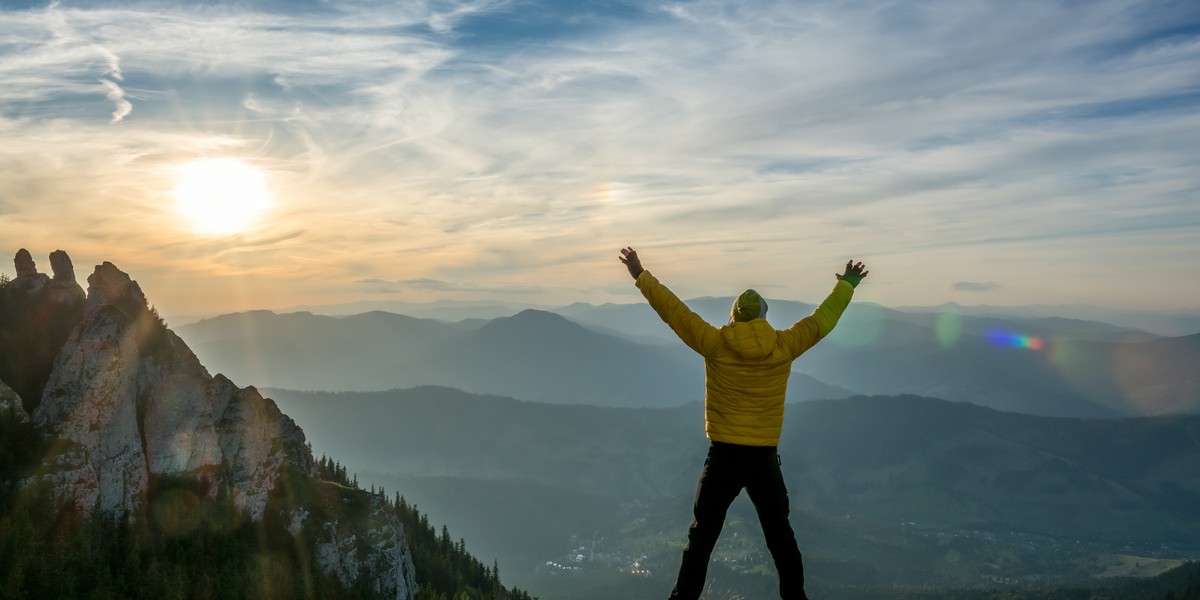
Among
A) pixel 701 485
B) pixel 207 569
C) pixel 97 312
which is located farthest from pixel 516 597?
pixel 701 485

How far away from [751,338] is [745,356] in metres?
0.44

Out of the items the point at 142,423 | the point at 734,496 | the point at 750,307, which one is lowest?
the point at 142,423

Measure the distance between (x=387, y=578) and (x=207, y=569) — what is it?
28001 mm

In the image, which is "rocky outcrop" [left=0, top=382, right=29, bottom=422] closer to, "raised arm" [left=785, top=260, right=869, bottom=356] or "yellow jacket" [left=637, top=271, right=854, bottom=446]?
"yellow jacket" [left=637, top=271, right=854, bottom=446]

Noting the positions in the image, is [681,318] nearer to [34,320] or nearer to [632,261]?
[632,261]

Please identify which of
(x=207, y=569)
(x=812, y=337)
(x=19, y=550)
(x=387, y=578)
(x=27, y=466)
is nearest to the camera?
(x=812, y=337)

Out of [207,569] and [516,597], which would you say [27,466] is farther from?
[516,597]

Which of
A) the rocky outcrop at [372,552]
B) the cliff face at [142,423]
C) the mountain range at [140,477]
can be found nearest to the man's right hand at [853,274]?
the mountain range at [140,477]

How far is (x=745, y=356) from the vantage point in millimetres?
15562

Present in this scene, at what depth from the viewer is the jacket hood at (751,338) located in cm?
1536

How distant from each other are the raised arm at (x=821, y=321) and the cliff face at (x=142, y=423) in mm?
59465

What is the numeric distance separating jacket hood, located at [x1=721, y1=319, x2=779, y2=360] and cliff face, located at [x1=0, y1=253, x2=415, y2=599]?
58501mm

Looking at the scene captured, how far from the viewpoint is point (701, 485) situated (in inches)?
658

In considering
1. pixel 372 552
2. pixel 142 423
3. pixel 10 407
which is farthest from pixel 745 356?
pixel 372 552
